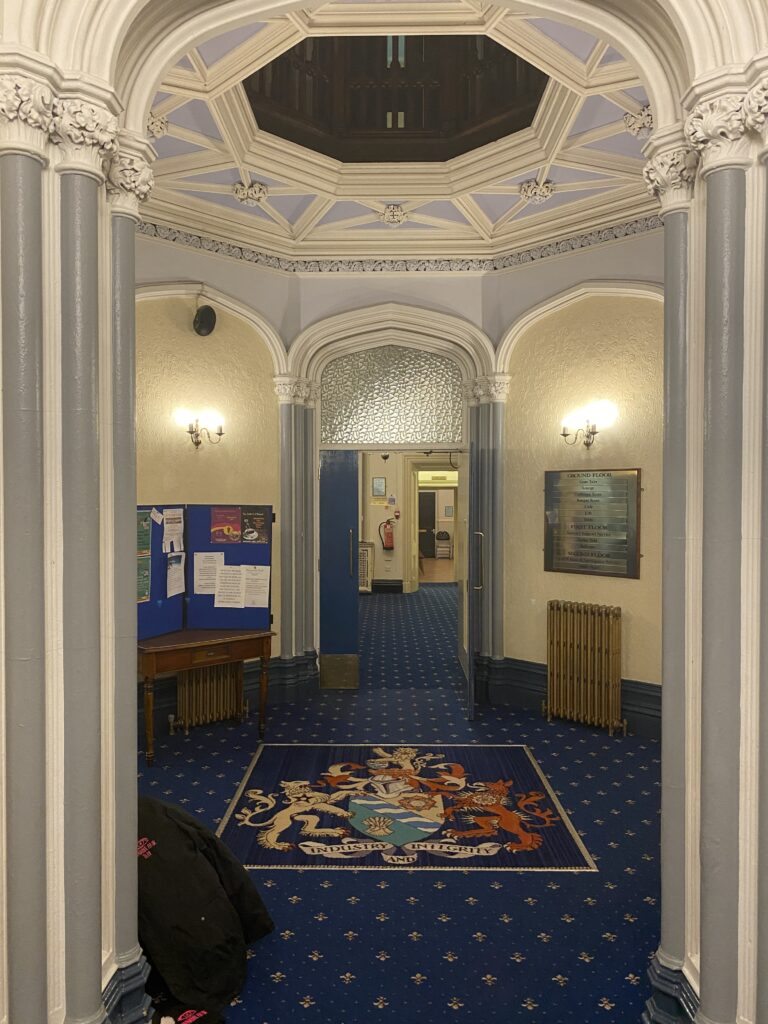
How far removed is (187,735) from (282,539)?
1938mm

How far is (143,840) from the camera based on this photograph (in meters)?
3.20

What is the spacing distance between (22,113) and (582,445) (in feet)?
16.6

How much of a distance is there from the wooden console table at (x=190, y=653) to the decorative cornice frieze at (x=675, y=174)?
4264 mm

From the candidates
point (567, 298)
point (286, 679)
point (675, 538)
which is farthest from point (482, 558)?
point (675, 538)

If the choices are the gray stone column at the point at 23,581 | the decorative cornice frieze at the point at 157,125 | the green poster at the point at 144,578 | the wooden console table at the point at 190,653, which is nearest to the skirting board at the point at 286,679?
the wooden console table at the point at 190,653

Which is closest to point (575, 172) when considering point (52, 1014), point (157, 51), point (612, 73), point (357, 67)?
point (612, 73)

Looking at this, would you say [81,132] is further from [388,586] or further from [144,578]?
[388,586]

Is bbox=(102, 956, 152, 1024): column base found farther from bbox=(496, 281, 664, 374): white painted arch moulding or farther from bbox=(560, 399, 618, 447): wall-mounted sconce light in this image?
bbox=(496, 281, 664, 374): white painted arch moulding

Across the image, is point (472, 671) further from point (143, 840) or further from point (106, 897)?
point (106, 897)

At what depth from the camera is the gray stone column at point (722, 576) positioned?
232 centimetres

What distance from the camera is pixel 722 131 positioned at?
7.52ft

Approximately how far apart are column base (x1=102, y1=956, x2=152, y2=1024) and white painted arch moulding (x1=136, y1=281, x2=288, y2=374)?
4823 mm

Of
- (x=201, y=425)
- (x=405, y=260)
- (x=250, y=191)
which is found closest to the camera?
(x=250, y=191)

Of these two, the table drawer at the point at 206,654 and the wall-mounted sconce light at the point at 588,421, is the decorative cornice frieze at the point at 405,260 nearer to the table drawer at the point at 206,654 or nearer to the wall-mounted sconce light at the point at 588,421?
the wall-mounted sconce light at the point at 588,421
